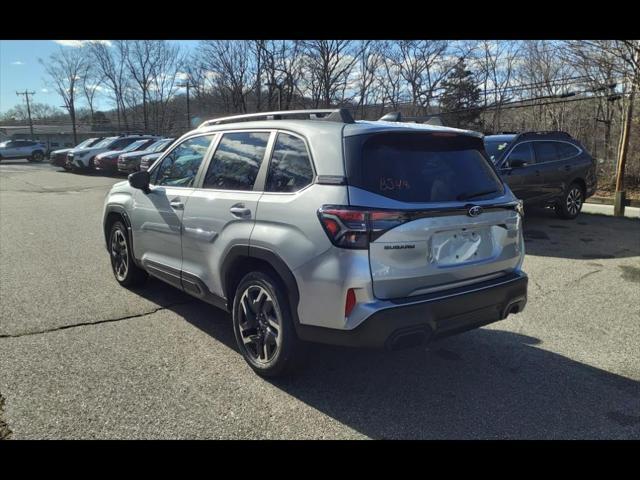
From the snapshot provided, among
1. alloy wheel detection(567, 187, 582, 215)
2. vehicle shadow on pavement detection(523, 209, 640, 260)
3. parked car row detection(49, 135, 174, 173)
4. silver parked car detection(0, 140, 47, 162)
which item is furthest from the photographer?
silver parked car detection(0, 140, 47, 162)

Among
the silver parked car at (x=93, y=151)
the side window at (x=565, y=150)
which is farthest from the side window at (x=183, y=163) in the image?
the silver parked car at (x=93, y=151)

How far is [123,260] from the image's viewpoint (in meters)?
5.60

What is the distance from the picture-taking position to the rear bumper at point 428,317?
2.82 meters

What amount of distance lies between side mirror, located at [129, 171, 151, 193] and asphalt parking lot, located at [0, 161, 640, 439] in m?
1.26

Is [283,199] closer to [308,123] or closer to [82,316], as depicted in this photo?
[308,123]

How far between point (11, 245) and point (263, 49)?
35.4 metres

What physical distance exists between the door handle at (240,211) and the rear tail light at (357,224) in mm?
823

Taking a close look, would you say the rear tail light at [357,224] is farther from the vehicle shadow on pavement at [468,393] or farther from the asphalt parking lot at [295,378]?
the asphalt parking lot at [295,378]

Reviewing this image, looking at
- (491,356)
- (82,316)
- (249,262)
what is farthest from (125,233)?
(491,356)

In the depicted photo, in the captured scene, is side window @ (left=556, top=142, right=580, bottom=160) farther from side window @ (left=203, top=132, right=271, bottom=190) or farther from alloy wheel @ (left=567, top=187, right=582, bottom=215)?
side window @ (left=203, top=132, right=271, bottom=190)

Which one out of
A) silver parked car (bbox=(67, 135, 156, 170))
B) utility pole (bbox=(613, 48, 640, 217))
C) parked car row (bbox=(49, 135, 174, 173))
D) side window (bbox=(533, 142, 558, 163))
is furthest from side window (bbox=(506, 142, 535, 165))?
silver parked car (bbox=(67, 135, 156, 170))

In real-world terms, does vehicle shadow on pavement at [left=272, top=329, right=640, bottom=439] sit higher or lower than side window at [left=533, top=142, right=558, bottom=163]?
lower

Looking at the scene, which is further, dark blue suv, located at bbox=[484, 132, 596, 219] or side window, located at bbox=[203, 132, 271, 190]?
dark blue suv, located at bbox=[484, 132, 596, 219]

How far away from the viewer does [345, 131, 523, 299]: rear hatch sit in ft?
9.46
